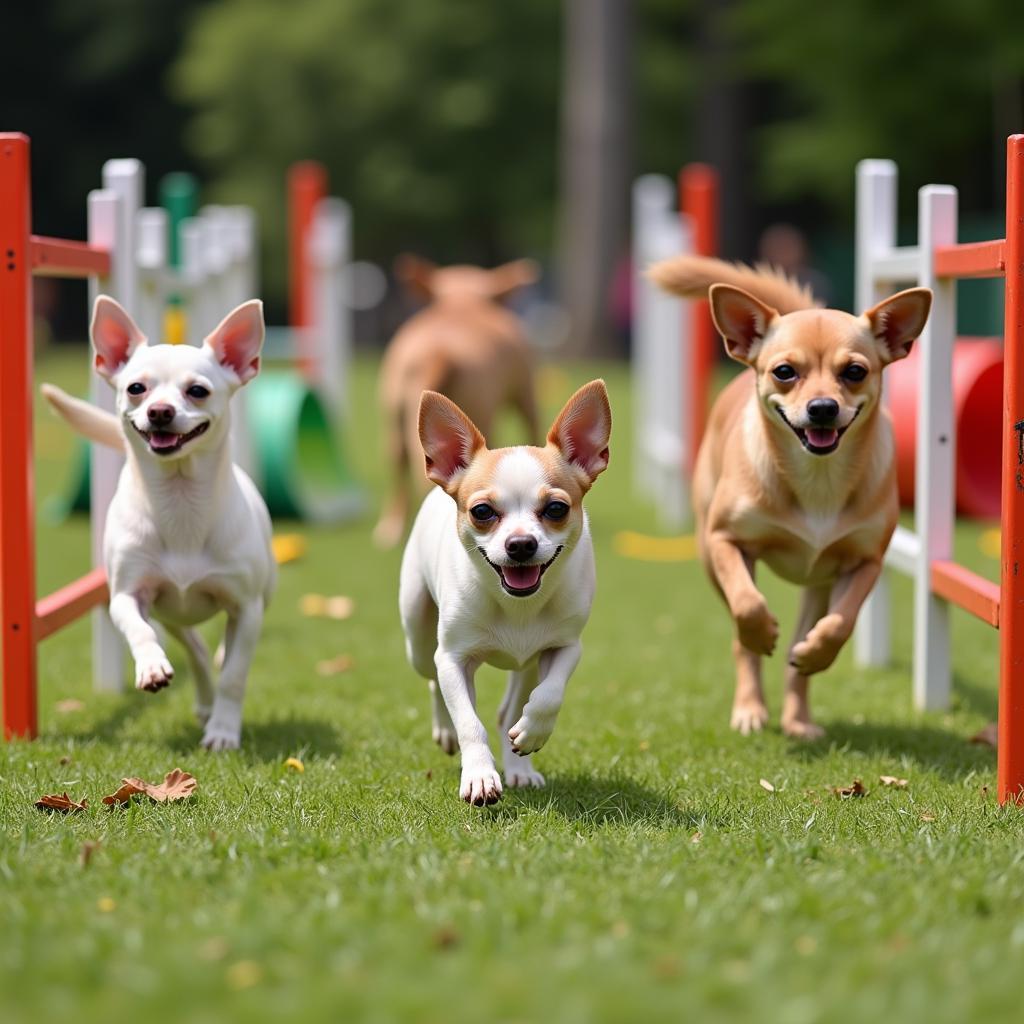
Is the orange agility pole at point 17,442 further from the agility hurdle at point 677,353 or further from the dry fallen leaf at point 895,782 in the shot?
the agility hurdle at point 677,353

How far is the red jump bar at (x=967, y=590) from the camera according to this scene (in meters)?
5.46

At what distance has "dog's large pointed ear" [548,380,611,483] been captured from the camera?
4.95 meters

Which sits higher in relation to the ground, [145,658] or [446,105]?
[446,105]

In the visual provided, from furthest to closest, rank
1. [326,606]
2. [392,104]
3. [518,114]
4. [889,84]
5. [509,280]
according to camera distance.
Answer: [392,104]
[518,114]
[889,84]
[509,280]
[326,606]

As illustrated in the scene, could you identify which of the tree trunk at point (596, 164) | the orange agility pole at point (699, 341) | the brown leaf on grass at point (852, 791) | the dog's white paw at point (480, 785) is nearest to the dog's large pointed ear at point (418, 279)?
the orange agility pole at point (699, 341)

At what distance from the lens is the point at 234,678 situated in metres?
5.79

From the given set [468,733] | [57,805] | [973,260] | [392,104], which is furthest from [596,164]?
[57,805]

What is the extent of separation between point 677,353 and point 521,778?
27.4 ft

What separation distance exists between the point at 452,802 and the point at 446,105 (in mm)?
41044

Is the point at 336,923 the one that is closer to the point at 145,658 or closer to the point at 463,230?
the point at 145,658

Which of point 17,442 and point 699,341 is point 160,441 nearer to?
point 17,442

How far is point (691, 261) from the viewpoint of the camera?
6.48 m

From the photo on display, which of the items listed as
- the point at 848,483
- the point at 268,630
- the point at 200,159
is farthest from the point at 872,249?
the point at 200,159

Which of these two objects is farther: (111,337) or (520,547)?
(111,337)
